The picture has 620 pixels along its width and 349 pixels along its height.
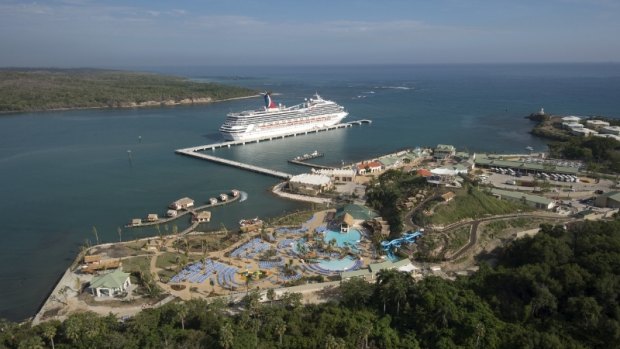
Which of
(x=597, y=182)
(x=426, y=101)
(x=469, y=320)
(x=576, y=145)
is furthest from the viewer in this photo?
(x=426, y=101)

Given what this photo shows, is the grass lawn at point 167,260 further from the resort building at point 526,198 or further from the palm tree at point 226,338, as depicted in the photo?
the resort building at point 526,198

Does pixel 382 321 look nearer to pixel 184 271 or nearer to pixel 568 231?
pixel 184 271

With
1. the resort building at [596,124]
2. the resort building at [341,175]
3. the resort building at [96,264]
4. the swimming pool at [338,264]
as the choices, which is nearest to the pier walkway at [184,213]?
the resort building at [96,264]

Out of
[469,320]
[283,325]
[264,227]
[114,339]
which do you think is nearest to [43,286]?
[114,339]

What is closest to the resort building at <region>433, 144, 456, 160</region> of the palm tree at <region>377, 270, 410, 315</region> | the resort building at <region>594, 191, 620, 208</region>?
the resort building at <region>594, 191, 620, 208</region>

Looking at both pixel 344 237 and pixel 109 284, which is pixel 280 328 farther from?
pixel 344 237

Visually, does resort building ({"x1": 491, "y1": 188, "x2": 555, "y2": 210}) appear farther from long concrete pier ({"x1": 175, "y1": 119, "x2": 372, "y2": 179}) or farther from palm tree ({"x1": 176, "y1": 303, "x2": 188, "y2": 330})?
palm tree ({"x1": 176, "y1": 303, "x2": 188, "y2": 330})
